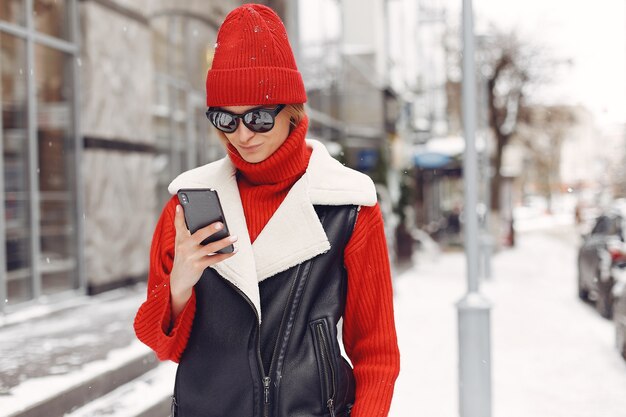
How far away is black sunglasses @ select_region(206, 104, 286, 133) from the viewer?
1.70m

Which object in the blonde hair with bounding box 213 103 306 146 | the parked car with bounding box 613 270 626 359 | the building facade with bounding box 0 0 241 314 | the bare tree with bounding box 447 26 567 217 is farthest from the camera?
the bare tree with bounding box 447 26 567 217

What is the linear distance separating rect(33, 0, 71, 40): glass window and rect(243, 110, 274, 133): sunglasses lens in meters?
8.61

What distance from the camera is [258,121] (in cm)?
170

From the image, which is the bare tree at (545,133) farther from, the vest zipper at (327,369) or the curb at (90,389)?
the vest zipper at (327,369)

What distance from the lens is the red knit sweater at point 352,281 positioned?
1.73m

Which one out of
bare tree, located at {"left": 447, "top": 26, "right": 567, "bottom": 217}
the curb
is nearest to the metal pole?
the curb

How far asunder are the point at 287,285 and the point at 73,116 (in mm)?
8952

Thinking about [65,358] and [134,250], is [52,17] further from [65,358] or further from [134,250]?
[65,358]

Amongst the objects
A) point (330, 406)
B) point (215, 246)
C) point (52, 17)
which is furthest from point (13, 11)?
point (330, 406)

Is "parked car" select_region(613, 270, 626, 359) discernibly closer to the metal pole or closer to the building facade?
the metal pole

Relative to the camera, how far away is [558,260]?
24281 millimetres

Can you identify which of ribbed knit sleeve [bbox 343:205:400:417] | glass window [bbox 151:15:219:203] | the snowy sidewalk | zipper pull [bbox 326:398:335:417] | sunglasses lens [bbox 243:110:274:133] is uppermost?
glass window [bbox 151:15:219:203]

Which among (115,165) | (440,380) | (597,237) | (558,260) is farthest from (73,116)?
(558,260)

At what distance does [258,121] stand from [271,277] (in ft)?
1.20
